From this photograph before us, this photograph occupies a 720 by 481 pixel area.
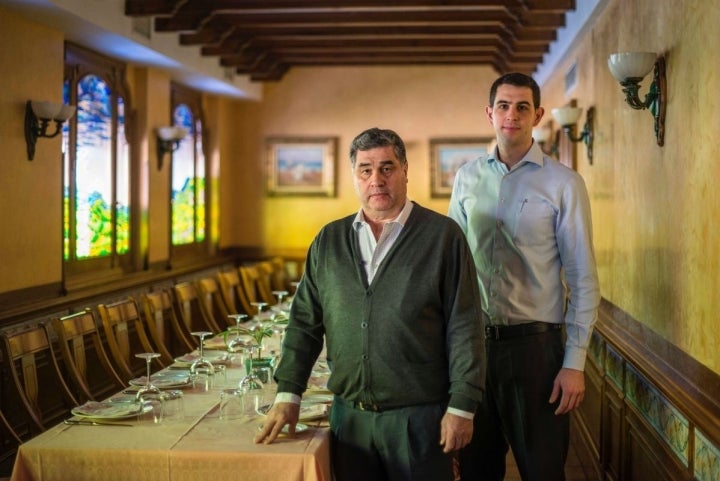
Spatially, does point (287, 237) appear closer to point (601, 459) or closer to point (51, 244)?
point (51, 244)

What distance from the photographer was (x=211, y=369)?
3.69 meters

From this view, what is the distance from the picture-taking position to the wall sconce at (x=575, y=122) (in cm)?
590

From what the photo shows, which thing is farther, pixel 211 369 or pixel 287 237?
pixel 287 237

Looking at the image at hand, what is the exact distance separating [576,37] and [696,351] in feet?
13.6

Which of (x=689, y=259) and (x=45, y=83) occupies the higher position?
(x=45, y=83)

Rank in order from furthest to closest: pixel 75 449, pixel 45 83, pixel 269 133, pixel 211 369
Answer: pixel 269 133 < pixel 45 83 < pixel 211 369 < pixel 75 449

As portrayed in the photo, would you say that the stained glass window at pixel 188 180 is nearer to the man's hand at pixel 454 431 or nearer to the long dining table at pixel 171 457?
the long dining table at pixel 171 457

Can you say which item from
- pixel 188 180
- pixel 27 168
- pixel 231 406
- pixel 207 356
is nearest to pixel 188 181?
pixel 188 180

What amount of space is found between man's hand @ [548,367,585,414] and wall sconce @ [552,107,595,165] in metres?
3.48

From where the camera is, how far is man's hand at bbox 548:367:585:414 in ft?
9.05

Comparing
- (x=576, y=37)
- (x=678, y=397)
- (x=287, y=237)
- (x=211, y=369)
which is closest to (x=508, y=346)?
(x=678, y=397)

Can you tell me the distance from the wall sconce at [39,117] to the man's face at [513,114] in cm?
410

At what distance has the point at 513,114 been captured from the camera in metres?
2.86

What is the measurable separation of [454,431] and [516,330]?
58 centimetres
